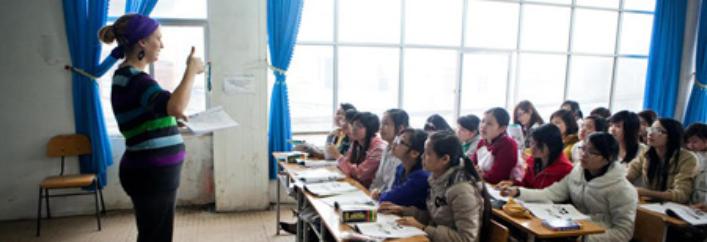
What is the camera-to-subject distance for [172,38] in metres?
4.24

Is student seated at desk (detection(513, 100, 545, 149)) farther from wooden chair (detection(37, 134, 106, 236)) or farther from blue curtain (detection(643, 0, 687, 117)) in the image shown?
wooden chair (detection(37, 134, 106, 236))

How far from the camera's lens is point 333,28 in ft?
15.0

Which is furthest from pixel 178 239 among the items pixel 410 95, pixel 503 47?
pixel 503 47

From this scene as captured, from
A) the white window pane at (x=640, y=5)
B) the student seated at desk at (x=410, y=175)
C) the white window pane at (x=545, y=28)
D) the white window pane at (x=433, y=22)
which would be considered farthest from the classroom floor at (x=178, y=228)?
the white window pane at (x=640, y=5)

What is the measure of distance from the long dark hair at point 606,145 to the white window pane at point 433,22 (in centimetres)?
277

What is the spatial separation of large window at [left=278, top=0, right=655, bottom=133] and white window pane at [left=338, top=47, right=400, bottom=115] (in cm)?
1

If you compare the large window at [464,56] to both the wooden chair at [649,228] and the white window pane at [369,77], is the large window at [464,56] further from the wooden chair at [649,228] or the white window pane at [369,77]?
the wooden chair at [649,228]

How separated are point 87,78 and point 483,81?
418cm

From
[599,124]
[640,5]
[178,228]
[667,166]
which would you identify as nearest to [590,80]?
[640,5]

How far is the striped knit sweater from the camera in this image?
4.97 ft

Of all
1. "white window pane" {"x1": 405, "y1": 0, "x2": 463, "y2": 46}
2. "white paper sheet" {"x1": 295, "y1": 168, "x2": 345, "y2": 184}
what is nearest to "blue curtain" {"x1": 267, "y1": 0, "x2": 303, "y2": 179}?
"white window pane" {"x1": 405, "y1": 0, "x2": 463, "y2": 46}

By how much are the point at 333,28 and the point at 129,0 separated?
1921 mm

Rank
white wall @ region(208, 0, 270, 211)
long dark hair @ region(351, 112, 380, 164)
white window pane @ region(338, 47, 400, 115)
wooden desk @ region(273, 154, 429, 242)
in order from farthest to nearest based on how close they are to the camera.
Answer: white window pane @ region(338, 47, 400, 115) → white wall @ region(208, 0, 270, 211) → long dark hair @ region(351, 112, 380, 164) → wooden desk @ region(273, 154, 429, 242)

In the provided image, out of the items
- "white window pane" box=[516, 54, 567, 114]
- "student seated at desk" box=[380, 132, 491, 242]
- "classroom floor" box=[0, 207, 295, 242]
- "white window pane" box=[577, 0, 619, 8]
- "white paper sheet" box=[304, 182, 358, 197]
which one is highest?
"white window pane" box=[577, 0, 619, 8]
